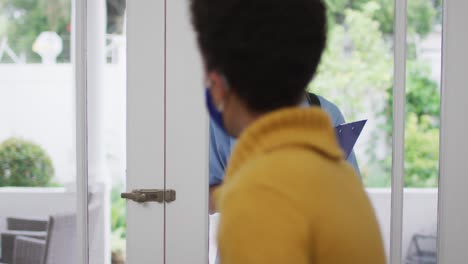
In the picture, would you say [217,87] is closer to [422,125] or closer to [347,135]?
[347,135]

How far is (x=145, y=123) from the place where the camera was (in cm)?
206

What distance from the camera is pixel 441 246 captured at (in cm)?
215

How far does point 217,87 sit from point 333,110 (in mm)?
1167

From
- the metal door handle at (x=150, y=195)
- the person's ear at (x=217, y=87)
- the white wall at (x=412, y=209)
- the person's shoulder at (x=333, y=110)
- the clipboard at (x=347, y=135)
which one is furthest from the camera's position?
the white wall at (x=412, y=209)

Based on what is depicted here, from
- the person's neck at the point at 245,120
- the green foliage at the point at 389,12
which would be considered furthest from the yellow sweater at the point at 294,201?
the green foliage at the point at 389,12

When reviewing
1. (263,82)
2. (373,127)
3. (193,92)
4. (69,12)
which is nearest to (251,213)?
(263,82)

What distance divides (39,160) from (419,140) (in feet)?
4.69

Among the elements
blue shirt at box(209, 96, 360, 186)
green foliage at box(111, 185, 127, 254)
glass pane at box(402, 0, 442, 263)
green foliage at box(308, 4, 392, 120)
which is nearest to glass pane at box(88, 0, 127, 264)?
green foliage at box(111, 185, 127, 254)

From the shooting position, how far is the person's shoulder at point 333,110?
76.6 inches

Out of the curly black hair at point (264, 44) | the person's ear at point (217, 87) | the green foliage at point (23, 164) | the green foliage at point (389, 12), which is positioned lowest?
the green foliage at point (23, 164)

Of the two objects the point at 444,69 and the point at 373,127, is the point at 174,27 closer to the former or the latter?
the point at 373,127

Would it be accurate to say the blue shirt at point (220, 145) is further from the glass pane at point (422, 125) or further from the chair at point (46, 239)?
the chair at point (46, 239)

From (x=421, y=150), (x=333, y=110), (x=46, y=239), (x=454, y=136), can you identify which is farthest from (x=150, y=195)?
(x=454, y=136)

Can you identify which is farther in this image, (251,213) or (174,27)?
(174,27)
